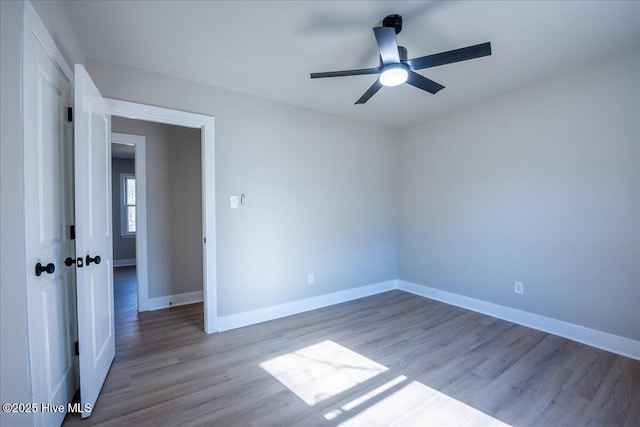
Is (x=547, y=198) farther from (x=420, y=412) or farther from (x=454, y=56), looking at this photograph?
(x=420, y=412)

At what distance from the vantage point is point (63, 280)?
181cm

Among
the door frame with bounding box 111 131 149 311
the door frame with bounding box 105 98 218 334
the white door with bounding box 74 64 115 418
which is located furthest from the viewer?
the door frame with bounding box 111 131 149 311

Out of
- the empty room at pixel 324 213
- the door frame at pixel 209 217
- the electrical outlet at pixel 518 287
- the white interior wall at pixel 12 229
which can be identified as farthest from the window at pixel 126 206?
the electrical outlet at pixel 518 287

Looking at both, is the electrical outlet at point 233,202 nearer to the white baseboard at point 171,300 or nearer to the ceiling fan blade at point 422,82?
the white baseboard at point 171,300

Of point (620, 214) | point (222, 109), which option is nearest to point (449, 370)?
point (620, 214)

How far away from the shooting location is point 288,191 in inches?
135

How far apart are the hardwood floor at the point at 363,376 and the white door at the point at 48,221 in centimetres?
41

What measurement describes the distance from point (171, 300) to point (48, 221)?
2.52 m

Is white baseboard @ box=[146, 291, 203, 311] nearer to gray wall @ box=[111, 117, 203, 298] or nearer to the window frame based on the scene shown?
gray wall @ box=[111, 117, 203, 298]

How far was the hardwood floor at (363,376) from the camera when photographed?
175cm

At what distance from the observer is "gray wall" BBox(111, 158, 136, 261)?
21.8ft

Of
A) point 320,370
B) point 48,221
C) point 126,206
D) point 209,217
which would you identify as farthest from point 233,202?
point 126,206

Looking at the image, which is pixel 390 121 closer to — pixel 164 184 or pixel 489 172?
pixel 489 172

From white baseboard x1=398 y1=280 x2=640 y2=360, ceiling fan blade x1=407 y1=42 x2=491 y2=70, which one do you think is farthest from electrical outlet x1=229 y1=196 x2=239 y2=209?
white baseboard x1=398 y1=280 x2=640 y2=360
